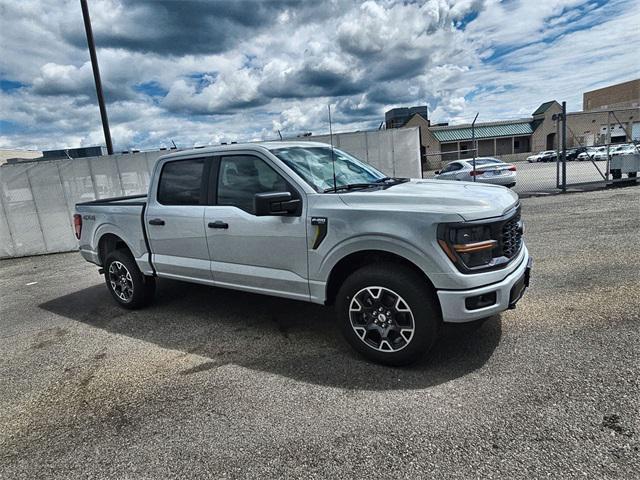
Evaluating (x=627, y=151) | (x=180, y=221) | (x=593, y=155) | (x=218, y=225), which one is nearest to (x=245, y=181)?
(x=218, y=225)

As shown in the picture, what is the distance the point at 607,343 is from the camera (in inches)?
133

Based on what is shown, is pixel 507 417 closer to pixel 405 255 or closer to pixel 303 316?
pixel 405 255

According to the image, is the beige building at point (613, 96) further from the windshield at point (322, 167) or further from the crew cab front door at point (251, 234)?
the crew cab front door at point (251, 234)

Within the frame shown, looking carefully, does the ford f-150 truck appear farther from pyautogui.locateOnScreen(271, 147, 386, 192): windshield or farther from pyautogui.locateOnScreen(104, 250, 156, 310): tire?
pyautogui.locateOnScreen(104, 250, 156, 310): tire

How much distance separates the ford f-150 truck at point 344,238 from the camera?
120 inches

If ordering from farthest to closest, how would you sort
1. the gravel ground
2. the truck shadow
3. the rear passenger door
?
1. the rear passenger door
2. the truck shadow
3. the gravel ground

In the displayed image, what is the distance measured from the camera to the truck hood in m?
3.04

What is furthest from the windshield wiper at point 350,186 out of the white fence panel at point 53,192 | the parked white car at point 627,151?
the parked white car at point 627,151

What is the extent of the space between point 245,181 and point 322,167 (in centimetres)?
78

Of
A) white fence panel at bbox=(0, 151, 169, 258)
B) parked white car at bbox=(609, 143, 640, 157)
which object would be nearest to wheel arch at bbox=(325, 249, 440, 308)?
white fence panel at bbox=(0, 151, 169, 258)

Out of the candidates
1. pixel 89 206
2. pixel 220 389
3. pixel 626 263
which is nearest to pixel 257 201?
pixel 220 389

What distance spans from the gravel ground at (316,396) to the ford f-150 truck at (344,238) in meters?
0.51

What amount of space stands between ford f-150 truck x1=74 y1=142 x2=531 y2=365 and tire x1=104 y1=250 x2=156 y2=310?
0.42 m

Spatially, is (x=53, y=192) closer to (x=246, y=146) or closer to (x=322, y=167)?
(x=246, y=146)
